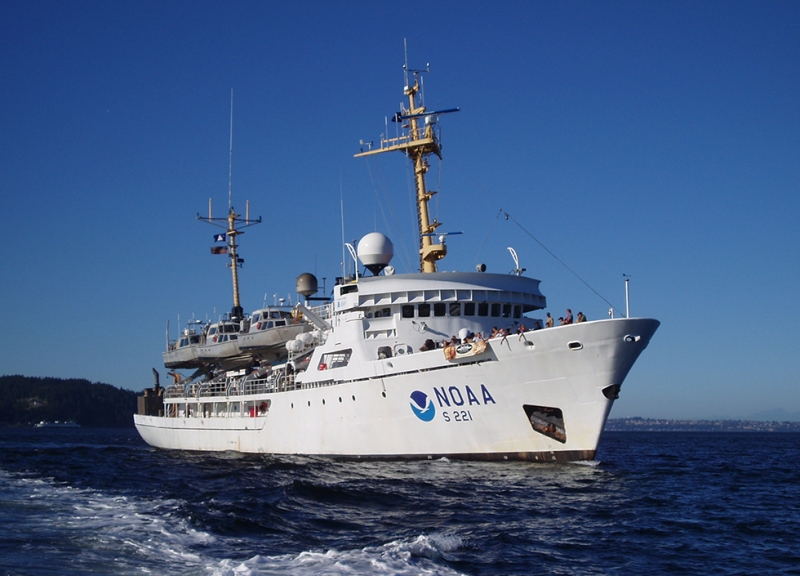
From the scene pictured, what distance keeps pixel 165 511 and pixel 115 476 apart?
1088 cm

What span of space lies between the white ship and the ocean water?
1.25 metres

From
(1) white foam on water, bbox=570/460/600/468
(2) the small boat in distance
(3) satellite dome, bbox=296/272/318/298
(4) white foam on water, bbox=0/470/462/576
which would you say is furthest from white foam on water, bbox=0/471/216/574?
(2) the small boat in distance

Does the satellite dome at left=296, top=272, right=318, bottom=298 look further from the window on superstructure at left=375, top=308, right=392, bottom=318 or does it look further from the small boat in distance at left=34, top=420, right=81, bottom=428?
the small boat in distance at left=34, top=420, right=81, bottom=428

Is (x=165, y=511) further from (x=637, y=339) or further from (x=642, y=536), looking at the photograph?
(x=637, y=339)

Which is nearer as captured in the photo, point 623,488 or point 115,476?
point 623,488

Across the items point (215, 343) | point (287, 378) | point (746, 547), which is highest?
point (215, 343)

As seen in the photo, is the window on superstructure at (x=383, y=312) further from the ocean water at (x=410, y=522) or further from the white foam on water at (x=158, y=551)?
the white foam on water at (x=158, y=551)

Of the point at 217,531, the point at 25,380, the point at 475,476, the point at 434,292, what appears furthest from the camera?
the point at 25,380

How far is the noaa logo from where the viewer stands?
24.8 metres

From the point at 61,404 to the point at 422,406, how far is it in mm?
142726

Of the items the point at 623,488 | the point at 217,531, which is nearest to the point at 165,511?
the point at 217,531

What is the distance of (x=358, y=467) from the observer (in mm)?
25734

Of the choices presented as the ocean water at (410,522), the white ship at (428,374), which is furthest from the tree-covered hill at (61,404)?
the ocean water at (410,522)

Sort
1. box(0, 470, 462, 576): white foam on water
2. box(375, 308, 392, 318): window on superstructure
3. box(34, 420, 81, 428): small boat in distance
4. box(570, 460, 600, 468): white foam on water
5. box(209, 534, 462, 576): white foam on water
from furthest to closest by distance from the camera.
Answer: box(34, 420, 81, 428): small boat in distance → box(375, 308, 392, 318): window on superstructure → box(570, 460, 600, 468): white foam on water → box(0, 470, 462, 576): white foam on water → box(209, 534, 462, 576): white foam on water
